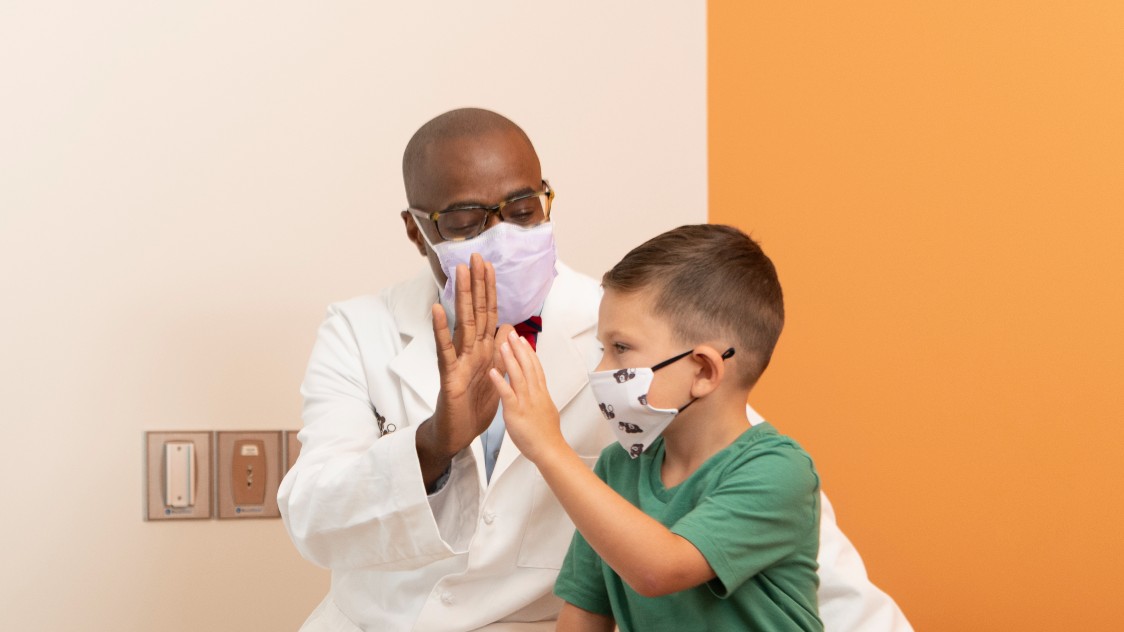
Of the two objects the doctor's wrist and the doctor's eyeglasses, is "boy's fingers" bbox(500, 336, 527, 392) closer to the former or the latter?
the doctor's wrist

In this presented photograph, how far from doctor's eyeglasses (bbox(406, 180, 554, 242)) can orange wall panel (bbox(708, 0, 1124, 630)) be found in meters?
0.79

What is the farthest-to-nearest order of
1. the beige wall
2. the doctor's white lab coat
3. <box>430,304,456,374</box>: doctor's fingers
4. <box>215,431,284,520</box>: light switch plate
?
<box>215,431,284,520</box>: light switch plate < the beige wall < the doctor's white lab coat < <box>430,304,456,374</box>: doctor's fingers

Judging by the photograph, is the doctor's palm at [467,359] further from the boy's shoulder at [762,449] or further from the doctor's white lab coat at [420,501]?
the boy's shoulder at [762,449]

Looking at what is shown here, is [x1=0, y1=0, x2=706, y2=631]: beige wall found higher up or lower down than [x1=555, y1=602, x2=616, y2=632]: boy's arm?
higher up

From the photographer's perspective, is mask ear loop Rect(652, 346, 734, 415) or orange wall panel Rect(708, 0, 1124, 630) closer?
mask ear loop Rect(652, 346, 734, 415)

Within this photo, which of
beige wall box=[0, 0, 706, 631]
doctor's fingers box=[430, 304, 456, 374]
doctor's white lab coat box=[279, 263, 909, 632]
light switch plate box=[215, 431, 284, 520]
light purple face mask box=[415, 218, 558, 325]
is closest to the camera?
doctor's fingers box=[430, 304, 456, 374]

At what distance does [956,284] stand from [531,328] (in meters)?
0.79

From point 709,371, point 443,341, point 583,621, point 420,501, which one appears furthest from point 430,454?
point 709,371

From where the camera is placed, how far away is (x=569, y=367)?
1634 millimetres

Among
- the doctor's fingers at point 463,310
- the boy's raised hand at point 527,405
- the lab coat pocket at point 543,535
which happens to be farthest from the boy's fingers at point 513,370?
the lab coat pocket at point 543,535

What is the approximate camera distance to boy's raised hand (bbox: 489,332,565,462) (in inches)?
47.2

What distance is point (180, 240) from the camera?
210 centimetres

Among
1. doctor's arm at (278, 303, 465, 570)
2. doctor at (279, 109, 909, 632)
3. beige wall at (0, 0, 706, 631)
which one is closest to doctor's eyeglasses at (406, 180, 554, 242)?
doctor at (279, 109, 909, 632)

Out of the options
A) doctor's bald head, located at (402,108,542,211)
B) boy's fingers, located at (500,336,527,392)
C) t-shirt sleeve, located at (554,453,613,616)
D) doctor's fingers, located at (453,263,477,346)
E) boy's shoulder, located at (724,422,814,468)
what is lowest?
t-shirt sleeve, located at (554,453,613,616)
